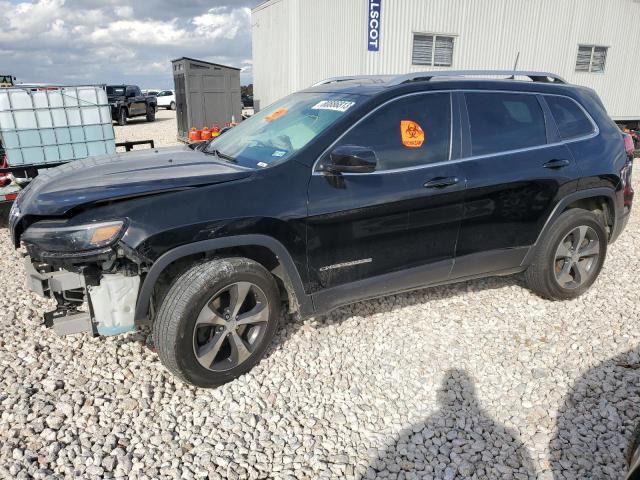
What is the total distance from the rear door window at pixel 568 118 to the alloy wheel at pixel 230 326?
8.82 ft

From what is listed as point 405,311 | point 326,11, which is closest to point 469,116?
point 405,311

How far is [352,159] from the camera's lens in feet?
9.27

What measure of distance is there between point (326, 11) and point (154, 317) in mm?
10020

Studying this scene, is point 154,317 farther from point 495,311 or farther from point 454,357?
point 495,311

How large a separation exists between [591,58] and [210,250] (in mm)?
14431

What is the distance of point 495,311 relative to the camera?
13.3ft

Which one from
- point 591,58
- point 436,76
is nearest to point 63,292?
point 436,76

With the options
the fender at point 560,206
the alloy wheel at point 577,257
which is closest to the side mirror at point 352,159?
the fender at point 560,206

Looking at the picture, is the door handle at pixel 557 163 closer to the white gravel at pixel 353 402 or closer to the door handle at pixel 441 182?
the door handle at pixel 441 182

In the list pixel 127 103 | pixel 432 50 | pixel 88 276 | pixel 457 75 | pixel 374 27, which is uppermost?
pixel 374 27

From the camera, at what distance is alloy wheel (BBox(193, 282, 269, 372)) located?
284 cm

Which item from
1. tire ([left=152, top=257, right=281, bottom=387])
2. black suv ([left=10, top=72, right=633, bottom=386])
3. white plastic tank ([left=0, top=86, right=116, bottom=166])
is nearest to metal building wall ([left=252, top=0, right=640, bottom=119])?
white plastic tank ([left=0, top=86, right=116, bottom=166])

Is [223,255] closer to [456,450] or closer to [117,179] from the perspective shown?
[117,179]

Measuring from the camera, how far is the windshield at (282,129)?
3.15 metres
